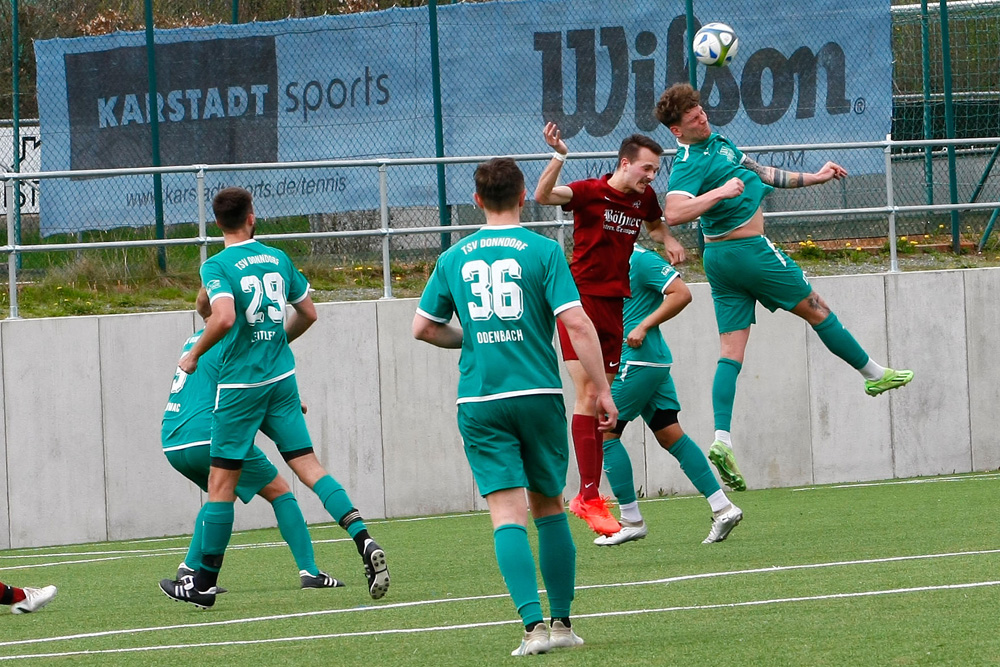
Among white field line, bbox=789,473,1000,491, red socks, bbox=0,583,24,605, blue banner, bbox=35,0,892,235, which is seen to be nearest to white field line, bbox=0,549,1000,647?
red socks, bbox=0,583,24,605

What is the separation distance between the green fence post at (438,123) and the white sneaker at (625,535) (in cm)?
553

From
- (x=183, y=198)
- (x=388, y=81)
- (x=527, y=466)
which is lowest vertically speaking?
(x=527, y=466)

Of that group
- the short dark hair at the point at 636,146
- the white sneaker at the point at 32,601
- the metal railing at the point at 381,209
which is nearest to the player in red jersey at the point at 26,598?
the white sneaker at the point at 32,601

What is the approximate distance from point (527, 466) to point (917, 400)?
8898mm

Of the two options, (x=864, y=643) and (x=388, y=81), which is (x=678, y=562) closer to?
(x=864, y=643)

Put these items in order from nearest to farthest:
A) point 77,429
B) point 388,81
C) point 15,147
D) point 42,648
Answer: point 42,648 → point 77,429 → point 388,81 → point 15,147

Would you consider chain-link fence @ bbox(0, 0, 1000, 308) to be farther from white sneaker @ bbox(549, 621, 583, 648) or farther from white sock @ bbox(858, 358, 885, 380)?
white sneaker @ bbox(549, 621, 583, 648)

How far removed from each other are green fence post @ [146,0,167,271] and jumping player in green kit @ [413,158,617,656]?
859 cm

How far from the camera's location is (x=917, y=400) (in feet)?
44.2

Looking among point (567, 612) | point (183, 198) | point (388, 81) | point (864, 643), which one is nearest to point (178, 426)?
point (567, 612)

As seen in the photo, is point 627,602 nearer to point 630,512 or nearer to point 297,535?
point 297,535

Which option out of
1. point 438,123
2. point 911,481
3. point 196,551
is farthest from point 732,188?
point 438,123

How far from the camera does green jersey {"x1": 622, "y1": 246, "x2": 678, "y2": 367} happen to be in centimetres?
884

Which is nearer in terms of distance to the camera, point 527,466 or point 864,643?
point 864,643
